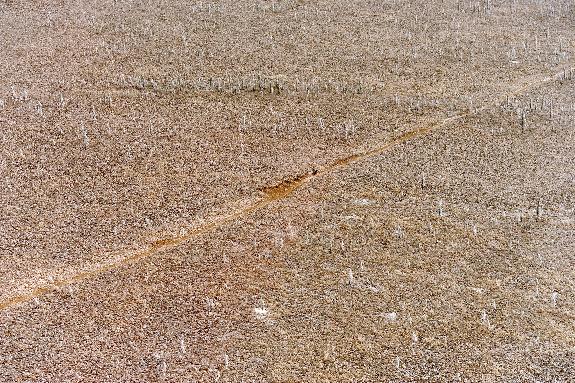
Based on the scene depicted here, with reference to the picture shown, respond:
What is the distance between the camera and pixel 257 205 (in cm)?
880

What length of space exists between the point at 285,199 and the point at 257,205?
370mm

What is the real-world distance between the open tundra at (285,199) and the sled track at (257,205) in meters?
0.03

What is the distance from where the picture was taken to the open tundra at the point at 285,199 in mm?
6625

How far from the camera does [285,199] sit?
8.88m

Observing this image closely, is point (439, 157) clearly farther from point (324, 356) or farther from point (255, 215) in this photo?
point (324, 356)

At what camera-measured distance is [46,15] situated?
569 inches

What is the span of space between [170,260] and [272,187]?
195 cm

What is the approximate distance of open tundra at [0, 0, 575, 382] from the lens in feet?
21.7

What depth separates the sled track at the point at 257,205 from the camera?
7.41m

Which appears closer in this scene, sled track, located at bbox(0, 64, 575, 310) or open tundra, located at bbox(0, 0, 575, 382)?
open tundra, located at bbox(0, 0, 575, 382)

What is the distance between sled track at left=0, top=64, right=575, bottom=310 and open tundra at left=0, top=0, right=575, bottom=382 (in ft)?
0.09

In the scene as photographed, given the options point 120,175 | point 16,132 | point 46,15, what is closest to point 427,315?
point 120,175

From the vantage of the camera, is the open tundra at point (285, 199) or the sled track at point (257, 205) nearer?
the open tundra at point (285, 199)

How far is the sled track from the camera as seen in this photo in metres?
7.41
